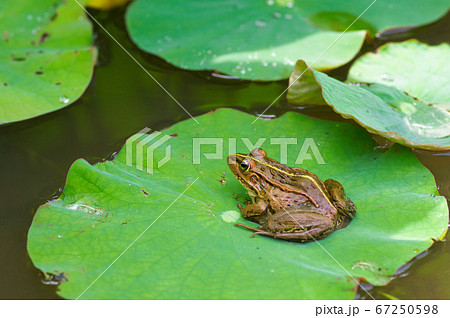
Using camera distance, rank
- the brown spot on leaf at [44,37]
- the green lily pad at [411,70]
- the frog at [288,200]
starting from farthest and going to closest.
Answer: the brown spot on leaf at [44,37] → the green lily pad at [411,70] → the frog at [288,200]

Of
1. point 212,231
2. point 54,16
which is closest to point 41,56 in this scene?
point 54,16

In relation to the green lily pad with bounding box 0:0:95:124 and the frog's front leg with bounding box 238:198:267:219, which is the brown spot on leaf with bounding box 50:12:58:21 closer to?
the green lily pad with bounding box 0:0:95:124

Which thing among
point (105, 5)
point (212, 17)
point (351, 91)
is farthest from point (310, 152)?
point (105, 5)

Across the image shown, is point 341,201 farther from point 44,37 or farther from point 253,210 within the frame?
point 44,37

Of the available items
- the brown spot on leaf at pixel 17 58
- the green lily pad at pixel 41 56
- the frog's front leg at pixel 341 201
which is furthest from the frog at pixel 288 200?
the brown spot on leaf at pixel 17 58

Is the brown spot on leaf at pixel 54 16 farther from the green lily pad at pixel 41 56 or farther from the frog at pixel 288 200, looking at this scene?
the frog at pixel 288 200

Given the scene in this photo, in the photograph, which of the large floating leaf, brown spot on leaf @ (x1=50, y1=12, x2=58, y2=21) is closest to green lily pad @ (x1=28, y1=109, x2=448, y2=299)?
the large floating leaf
